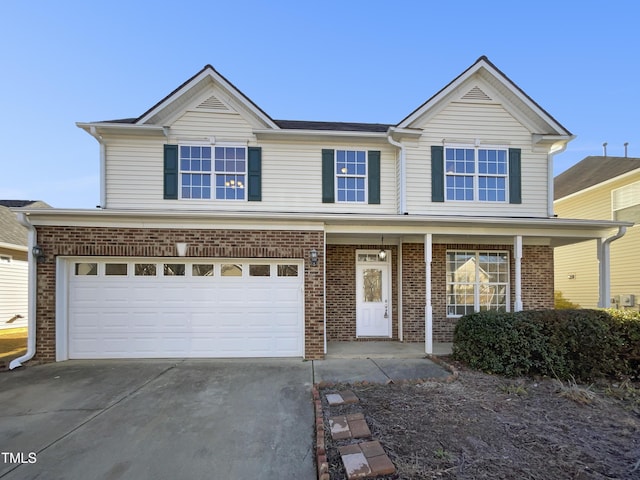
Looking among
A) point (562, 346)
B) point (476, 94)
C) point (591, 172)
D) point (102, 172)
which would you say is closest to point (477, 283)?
point (562, 346)

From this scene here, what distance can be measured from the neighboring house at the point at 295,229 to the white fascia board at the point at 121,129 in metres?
0.05

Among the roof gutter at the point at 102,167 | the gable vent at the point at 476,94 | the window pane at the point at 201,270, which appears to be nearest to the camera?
the window pane at the point at 201,270

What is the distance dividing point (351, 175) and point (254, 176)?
2.64 m

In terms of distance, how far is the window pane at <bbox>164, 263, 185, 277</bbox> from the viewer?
7352 mm

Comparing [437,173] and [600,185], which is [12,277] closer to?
Result: [437,173]

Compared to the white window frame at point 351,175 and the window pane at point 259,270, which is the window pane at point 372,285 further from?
the window pane at point 259,270

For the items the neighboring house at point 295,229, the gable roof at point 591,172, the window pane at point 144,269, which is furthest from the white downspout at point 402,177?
the gable roof at point 591,172

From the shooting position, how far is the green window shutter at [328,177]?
882 cm

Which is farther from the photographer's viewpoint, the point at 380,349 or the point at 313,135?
the point at 313,135

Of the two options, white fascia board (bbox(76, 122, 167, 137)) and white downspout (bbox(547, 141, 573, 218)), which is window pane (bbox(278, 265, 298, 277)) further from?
white downspout (bbox(547, 141, 573, 218))

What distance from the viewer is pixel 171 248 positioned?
716cm

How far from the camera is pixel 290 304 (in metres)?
7.41

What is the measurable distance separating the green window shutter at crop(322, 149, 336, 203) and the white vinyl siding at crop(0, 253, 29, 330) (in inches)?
511

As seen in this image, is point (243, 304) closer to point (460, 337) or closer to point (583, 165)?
point (460, 337)
